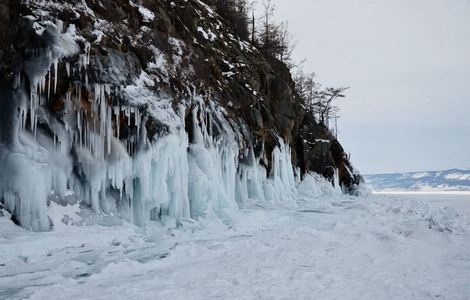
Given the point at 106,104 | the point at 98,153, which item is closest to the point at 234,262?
the point at 98,153

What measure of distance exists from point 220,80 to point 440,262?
34.0 ft

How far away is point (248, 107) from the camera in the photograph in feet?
50.9

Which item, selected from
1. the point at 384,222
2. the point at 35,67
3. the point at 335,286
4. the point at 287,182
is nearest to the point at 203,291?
the point at 335,286

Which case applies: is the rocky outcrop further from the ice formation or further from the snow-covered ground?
the snow-covered ground

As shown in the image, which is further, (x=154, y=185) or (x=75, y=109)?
(x=154, y=185)

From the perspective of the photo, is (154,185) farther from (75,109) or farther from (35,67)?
(35,67)

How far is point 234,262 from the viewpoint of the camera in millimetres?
5762

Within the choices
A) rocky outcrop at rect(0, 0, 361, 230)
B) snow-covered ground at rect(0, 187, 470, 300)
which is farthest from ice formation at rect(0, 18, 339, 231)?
snow-covered ground at rect(0, 187, 470, 300)

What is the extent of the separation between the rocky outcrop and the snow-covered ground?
3.17ft

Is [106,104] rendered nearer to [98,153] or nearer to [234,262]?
[98,153]

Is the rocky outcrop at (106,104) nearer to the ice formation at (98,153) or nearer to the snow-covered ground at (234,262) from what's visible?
the ice formation at (98,153)

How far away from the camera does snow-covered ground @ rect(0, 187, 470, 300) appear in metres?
4.27

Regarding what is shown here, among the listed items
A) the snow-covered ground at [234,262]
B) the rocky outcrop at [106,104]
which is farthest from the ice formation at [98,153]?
the snow-covered ground at [234,262]

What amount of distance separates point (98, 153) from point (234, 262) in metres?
4.44
